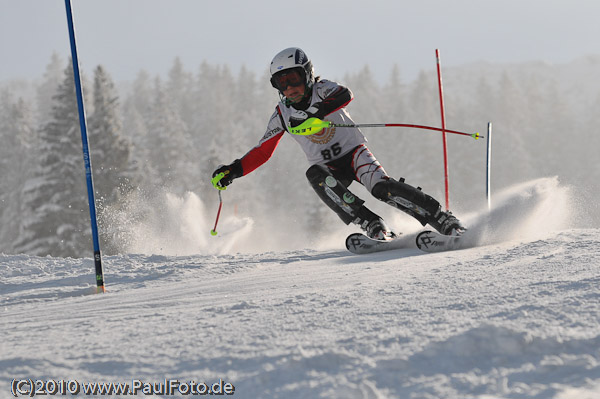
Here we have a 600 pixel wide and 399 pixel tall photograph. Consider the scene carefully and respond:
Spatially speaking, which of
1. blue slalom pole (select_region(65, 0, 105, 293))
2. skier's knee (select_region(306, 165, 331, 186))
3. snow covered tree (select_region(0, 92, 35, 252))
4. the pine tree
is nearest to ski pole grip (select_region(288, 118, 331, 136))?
skier's knee (select_region(306, 165, 331, 186))

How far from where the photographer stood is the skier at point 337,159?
4.91 meters

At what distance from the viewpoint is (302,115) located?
5234 millimetres

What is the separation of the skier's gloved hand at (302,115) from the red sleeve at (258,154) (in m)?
0.56

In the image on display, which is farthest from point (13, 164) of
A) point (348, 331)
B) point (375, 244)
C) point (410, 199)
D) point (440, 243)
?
point (348, 331)

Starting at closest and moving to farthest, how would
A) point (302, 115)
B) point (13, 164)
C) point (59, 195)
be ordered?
point (302, 115) → point (59, 195) → point (13, 164)

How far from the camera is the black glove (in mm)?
5656

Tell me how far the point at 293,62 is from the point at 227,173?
1351 millimetres

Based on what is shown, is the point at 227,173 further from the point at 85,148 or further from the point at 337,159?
the point at 85,148

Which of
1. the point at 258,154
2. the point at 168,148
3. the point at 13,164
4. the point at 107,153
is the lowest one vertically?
the point at 258,154

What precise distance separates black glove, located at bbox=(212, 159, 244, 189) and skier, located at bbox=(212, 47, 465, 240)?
0.6 inches

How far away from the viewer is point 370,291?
2867 mm

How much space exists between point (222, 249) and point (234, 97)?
63.4m

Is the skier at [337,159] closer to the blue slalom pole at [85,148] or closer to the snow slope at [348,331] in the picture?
the snow slope at [348,331]

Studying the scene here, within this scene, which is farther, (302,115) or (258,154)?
(258,154)
